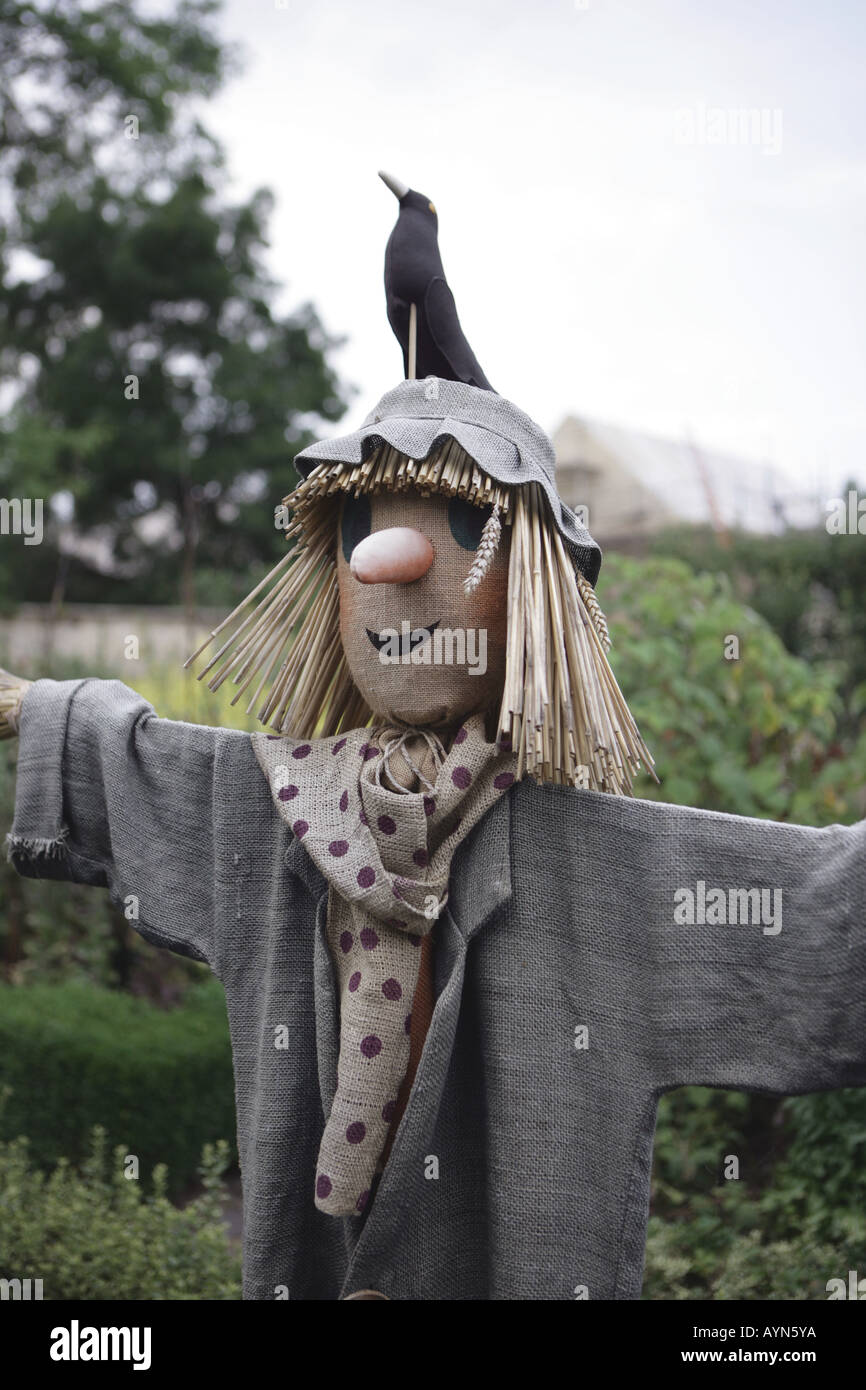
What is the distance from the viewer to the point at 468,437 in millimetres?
1633

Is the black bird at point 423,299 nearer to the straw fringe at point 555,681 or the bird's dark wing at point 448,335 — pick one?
the bird's dark wing at point 448,335

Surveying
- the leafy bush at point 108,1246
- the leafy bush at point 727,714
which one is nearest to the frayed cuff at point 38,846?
the leafy bush at point 108,1246

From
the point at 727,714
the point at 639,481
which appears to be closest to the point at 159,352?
the point at 639,481

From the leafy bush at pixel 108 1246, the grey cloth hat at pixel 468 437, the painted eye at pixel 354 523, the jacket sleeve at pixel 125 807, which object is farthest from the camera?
the leafy bush at pixel 108 1246

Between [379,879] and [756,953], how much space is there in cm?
51

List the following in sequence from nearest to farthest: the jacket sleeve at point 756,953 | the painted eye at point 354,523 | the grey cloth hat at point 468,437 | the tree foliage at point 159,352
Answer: the jacket sleeve at point 756,953, the grey cloth hat at point 468,437, the painted eye at point 354,523, the tree foliage at point 159,352

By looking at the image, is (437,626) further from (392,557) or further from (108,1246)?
(108,1246)

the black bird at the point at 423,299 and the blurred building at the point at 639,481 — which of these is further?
the blurred building at the point at 639,481

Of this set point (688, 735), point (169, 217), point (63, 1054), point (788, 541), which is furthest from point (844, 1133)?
point (169, 217)

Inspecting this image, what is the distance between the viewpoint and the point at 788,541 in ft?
33.8

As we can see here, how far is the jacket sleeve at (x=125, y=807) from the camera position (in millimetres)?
1852

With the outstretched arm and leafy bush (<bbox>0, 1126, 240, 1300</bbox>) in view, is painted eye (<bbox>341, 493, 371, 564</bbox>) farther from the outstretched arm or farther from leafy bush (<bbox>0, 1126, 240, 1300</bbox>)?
leafy bush (<bbox>0, 1126, 240, 1300</bbox>)

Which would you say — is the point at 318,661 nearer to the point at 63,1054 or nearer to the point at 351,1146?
the point at 351,1146
